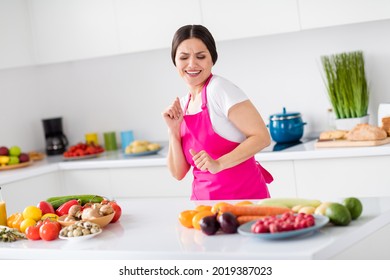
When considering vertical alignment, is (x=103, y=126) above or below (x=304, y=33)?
below

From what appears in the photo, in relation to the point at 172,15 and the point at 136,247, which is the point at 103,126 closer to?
the point at 172,15

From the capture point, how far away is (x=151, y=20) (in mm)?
4805

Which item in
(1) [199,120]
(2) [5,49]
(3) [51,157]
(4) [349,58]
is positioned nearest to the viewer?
(1) [199,120]

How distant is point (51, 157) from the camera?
18.0 ft

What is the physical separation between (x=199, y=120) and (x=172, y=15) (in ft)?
5.33

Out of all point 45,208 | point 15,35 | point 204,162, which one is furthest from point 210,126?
point 15,35

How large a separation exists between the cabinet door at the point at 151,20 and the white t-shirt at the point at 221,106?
1.50 metres

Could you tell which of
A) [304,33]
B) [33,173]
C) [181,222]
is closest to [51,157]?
[33,173]

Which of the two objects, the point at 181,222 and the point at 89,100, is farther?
the point at 89,100

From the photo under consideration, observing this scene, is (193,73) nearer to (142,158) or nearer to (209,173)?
(209,173)

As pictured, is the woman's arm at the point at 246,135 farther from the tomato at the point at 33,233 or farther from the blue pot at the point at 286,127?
the blue pot at the point at 286,127

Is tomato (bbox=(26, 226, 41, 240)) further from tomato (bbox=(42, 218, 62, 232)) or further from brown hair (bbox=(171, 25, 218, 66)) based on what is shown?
brown hair (bbox=(171, 25, 218, 66))

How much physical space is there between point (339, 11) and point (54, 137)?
2427 millimetres

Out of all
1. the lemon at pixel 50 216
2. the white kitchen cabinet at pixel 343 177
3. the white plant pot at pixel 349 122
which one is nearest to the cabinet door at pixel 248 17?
the white plant pot at pixel 349 122
